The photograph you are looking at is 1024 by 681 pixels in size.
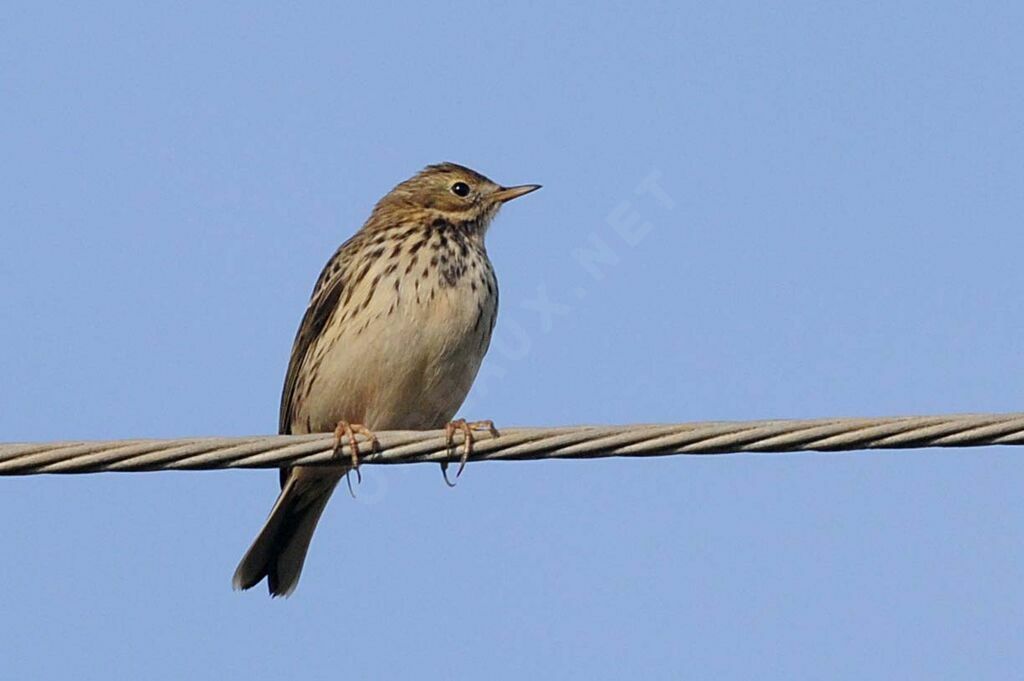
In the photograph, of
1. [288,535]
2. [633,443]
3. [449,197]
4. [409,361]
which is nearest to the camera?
[633,443]

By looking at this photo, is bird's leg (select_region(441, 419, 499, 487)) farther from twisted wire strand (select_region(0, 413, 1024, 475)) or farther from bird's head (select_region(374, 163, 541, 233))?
bird's head (select_region(374, 163, 541, 233))

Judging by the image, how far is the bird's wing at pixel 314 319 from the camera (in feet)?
30.8

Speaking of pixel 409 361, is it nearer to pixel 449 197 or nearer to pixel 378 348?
pixel 378 348

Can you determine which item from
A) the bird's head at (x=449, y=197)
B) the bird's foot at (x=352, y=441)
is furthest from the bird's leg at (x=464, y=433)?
the bird's head at (x=449, y=197)

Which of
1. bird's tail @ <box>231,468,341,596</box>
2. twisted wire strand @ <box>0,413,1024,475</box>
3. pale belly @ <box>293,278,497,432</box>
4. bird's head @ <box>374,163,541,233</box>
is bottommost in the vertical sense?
twisted wire strand @ <box>0,413,1024,475</box>

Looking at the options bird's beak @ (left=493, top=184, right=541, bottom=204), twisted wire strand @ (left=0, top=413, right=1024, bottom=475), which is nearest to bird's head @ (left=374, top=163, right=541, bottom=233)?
bird's beak @ (left=493, top=184, right=541, bottom=204)

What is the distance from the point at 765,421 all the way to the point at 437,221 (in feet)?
13.8

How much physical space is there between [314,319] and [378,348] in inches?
29.7

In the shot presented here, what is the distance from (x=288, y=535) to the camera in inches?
370

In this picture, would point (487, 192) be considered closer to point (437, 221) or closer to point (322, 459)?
point (437, 221)

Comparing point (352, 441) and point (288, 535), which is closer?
point (352, 441)

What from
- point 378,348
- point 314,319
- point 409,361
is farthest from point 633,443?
point 314,319

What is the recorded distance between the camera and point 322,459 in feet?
20.9

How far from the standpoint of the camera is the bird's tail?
363 inches
